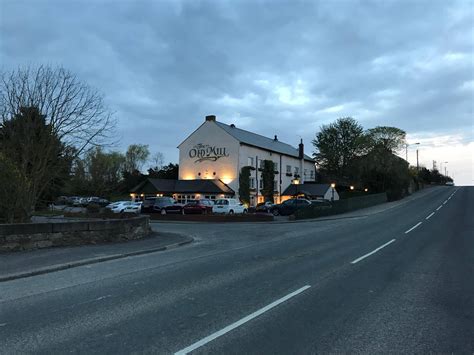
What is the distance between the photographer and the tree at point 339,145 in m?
88.2

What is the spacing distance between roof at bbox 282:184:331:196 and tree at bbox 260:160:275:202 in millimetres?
5085

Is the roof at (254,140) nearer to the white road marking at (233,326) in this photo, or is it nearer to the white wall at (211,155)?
the white wall at (211,155)

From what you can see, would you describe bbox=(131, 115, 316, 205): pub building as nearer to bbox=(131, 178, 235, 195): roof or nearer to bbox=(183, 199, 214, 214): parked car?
bbox=(131, 178, 235, 195): roof

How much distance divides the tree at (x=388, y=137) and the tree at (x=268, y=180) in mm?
26350

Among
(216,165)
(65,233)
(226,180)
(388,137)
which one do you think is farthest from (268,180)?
(65,233)

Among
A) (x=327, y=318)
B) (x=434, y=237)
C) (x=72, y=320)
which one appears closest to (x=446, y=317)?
(x=327, y=318)

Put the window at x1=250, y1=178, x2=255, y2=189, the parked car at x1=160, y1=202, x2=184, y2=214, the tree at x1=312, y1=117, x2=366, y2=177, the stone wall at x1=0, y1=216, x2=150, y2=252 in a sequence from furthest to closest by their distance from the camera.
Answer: the tree at x1=312, y1=117, x2=366, y2=177, the window at x1=250, y1=178, x2=255, y2=189, the parked car at x1=160, y1=202, x2=184, y2=214, the stone wall at x1=0, y1=216, x2=150, y2=252

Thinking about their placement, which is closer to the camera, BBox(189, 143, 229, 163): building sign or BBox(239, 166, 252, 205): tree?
BBox(239, 166, 252, 205): tree

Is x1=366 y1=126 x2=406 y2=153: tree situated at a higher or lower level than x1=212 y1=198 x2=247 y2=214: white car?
higher

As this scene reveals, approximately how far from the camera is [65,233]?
13180 millimetres

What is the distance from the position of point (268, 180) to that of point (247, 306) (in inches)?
2091

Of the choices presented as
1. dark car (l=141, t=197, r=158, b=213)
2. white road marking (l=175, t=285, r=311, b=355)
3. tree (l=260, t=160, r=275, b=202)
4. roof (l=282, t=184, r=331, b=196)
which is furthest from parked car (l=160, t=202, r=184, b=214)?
white road marking (l=175, t=285, r=311, b=355)

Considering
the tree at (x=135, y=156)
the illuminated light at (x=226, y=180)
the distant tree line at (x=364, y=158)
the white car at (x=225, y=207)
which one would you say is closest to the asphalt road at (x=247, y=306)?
the white car at (x=225, y=207)

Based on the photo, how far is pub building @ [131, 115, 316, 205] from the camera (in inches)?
2131
